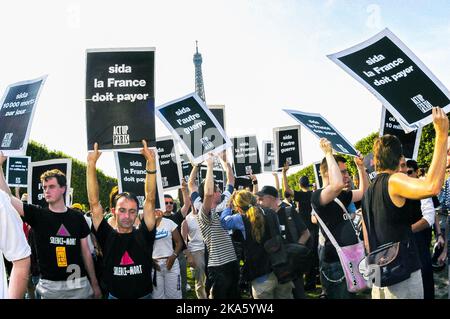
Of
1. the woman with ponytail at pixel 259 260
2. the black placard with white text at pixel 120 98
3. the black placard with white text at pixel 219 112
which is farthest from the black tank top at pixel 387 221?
the black placard with white text at pixel 219 112

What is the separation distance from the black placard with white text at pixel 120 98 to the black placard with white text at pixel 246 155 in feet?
22.3

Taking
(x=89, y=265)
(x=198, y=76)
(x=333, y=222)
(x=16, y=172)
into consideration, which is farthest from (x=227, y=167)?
(x=198, y=76)

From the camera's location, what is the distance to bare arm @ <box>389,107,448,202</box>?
10.3ft

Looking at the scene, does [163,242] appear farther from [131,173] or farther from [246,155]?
[246,155]

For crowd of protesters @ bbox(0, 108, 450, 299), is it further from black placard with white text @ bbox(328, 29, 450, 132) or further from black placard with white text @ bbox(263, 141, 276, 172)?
black placard with white text @ bbox(263, 141, 276, 172)

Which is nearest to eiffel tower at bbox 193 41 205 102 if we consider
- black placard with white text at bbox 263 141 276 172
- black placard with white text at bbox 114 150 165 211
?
black placard with white text at bbox 263 141 276 172

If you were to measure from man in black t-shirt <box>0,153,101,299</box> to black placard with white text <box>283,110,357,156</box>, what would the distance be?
3045mm

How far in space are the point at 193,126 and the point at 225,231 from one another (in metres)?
1.79

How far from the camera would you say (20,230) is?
2658 mm

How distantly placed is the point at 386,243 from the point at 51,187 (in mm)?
3398

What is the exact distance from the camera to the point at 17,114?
5.83 meters
